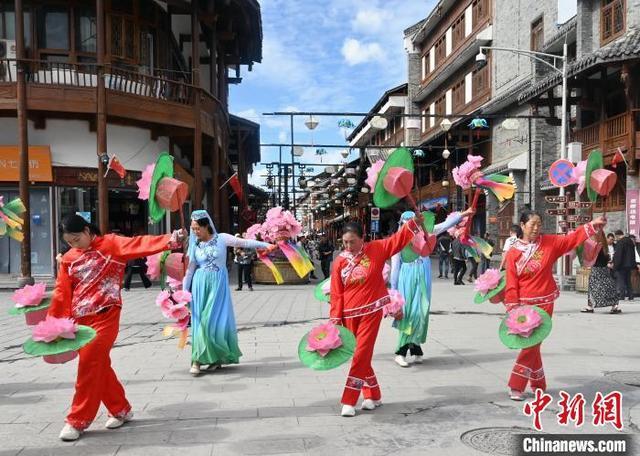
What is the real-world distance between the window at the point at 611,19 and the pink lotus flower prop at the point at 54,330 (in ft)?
56.4

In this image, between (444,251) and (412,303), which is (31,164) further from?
(444,251)

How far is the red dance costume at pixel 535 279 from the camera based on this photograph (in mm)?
5238

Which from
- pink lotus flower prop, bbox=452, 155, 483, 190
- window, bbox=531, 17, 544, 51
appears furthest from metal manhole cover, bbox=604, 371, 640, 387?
window, bbox=531, 17, 544, 51

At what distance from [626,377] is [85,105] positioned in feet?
45.7

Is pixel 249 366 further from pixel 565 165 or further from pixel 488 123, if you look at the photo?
pixel 488 123

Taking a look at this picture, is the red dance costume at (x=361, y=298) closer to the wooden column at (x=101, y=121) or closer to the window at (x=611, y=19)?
the wooden column at (x=101, y=121)

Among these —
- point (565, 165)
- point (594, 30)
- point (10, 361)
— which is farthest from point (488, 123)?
point (10, 361)

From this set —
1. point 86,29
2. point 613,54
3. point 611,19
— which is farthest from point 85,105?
point 611,19

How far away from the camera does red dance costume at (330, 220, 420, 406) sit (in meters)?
4.85

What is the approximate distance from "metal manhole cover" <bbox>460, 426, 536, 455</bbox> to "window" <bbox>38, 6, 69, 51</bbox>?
15.8 m

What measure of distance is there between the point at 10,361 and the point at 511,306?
6.05 m

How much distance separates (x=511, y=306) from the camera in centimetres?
534

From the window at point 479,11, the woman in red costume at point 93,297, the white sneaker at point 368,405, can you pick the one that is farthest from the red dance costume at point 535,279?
the window at point 479,11

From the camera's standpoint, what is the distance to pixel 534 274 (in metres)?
5.27
